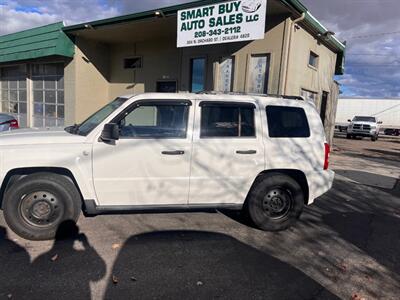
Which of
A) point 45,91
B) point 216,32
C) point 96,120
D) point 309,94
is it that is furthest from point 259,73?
point 45,91

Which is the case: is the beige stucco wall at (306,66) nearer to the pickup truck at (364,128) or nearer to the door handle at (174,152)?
the door handle at (174,152)

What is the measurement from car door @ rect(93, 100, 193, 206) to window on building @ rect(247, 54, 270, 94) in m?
5.86

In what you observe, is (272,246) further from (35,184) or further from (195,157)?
(35,184)

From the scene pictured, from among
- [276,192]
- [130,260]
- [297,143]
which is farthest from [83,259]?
[297,143]

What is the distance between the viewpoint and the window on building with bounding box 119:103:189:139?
4.34 metres

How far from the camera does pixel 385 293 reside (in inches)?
131

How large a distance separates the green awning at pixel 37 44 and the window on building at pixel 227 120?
1039cm

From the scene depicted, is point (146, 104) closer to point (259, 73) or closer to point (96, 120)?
point (96, 120)

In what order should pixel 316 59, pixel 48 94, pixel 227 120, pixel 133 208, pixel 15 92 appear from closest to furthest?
1. pixel 133 208
2. pixel 227 120
3. pixel 316 59
4. pixel 48 94
5. pixel 15 92

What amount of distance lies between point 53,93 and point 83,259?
12.7 meters

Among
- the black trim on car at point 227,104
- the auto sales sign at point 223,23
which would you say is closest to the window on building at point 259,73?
the auto sales sign at point 223,23

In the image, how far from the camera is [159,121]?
4.54 m

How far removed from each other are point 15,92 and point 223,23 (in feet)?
44.2

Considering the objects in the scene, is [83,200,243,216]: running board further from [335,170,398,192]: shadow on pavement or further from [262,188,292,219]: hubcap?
[335,170,398,192]: shadow on pavement
